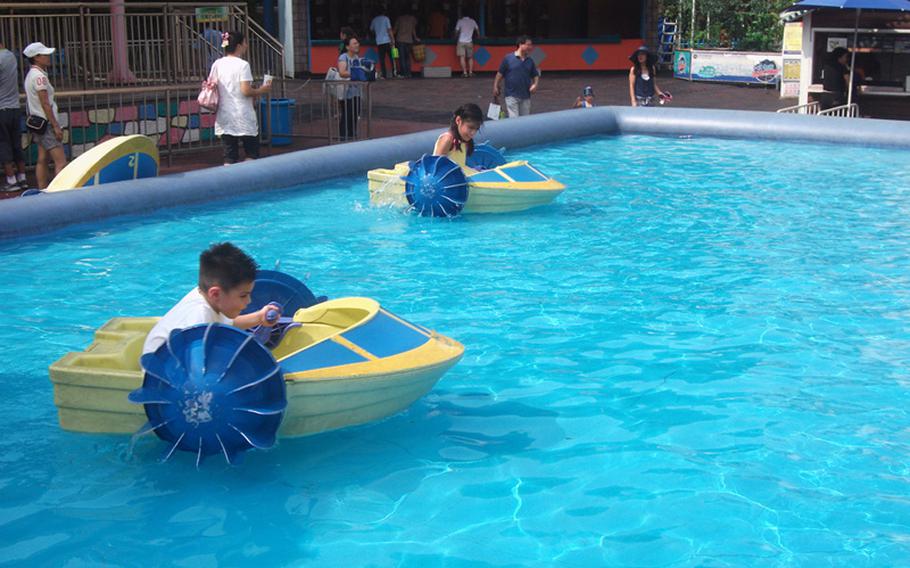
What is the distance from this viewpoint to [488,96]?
882 inches

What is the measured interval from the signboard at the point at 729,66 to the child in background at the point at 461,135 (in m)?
16.8

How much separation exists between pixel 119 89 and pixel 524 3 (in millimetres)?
17579

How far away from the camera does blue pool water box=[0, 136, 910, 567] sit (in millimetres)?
4656

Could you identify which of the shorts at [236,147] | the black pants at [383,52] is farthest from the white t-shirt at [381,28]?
the shorts at [236,147]

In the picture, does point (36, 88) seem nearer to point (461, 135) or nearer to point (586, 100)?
point (461, 135)

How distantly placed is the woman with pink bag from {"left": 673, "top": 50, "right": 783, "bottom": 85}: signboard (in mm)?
16643

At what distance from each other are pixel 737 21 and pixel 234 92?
2269cm

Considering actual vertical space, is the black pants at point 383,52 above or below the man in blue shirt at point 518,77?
above

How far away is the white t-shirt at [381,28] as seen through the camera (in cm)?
2600

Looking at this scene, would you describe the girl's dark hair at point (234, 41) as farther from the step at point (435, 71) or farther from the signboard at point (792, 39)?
the step at point (435, 71)

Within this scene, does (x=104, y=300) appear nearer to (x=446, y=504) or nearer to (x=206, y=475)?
(x=206, y=475)

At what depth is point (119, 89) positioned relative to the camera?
13.0 m

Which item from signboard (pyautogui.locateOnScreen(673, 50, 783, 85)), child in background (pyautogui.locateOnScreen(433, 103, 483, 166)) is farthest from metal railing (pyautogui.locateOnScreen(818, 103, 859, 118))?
child in background (pyautogui.locateOnScreen(433, 103, 483, 166))

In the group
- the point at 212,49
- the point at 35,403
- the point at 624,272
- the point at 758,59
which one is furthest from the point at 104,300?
the point at 758,59
